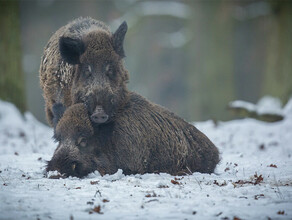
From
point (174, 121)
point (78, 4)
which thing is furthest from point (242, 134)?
point (78, 4)

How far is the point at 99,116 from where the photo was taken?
6180 millimetres

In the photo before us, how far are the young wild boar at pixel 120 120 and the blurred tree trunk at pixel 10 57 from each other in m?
5.51

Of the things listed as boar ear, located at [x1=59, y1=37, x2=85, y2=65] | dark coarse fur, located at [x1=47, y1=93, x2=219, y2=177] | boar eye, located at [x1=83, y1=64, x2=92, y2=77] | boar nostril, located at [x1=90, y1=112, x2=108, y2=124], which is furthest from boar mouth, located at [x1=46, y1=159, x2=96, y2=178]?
boar ear, located at [x1=59, y1=37, x2=85, y2=65]

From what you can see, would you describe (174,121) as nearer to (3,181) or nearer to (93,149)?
(93,149)

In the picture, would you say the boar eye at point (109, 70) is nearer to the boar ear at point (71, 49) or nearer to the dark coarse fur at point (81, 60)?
the dark coarse fur at point (81, 60)

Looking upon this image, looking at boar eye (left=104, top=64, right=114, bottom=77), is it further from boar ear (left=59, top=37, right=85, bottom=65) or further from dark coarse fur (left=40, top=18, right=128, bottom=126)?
boar ear (left=59, top=37, right=85, bottom=65)

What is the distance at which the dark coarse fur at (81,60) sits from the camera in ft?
22.6

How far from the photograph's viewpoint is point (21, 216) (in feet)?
13.3

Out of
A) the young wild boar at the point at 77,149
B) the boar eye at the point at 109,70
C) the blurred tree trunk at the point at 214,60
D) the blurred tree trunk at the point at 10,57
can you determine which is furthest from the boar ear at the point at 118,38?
the blurred tree trunk at the point at 214,60

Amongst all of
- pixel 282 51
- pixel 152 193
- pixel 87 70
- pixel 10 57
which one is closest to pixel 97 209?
pixel 152 193

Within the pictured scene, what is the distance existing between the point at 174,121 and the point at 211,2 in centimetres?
1263

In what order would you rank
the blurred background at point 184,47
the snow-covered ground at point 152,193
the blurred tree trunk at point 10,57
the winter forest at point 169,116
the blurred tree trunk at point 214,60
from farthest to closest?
1. the blurred tree trunk at point 214,60
2. the blurred background at point 184,47
3. the blurred tree trunk at point 10,57
4. the winter forest at point 169,116
5. the snow-covered ground at point 152,193

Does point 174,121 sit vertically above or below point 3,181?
above

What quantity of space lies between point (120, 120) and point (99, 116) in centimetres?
69
